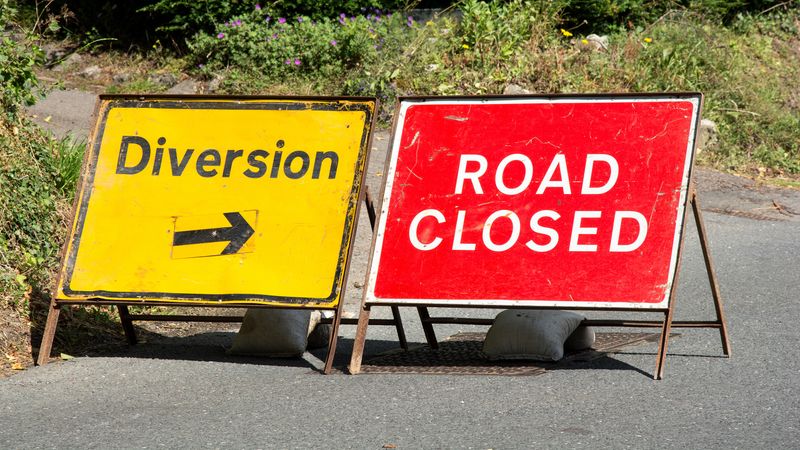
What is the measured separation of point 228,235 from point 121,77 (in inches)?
415

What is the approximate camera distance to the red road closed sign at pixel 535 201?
5.47 metres

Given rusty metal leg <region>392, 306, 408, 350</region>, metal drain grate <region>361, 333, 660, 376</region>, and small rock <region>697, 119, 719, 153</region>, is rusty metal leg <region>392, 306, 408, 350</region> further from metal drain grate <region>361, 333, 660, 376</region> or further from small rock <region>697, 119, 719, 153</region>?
small rock <region>697, 119, 719, 153</region>

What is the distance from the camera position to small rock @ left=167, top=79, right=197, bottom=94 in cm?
1453

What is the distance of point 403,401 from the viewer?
503cm

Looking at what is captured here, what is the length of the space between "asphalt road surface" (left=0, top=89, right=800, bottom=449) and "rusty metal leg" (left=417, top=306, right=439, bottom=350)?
12.2 inches

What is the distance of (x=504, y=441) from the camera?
438 centimetres

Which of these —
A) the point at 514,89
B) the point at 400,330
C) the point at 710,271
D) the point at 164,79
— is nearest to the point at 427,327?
the point at 400,330

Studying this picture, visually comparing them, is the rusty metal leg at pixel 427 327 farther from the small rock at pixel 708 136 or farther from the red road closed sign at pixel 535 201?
the small rock at pixel 708 136

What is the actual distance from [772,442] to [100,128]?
403cm

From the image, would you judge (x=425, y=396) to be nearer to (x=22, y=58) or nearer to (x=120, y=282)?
(x=120, y=282)

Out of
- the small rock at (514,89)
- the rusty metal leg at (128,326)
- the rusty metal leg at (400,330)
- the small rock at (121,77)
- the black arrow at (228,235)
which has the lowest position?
the small rock at (121,77)

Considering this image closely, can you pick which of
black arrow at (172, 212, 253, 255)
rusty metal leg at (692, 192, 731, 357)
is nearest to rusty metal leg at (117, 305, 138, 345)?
black arrow at (172, 212, 253, 255)

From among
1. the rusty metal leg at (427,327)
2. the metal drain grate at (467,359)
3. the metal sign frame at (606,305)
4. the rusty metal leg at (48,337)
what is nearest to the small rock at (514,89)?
the metal drain grate at (467,359)

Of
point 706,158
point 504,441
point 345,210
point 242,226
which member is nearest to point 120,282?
point 242,226
